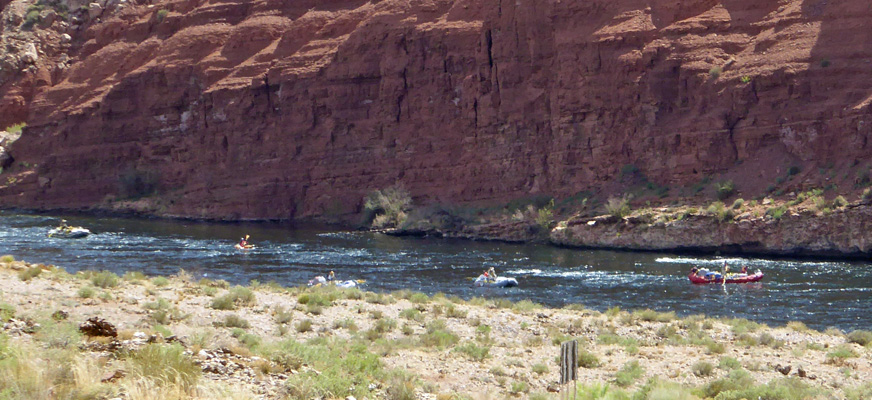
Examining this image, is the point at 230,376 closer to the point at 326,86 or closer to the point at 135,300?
the point at 135,300

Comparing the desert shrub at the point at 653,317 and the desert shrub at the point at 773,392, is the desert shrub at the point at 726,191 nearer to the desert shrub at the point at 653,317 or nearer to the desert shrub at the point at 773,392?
the desert shrub at the point at 653,317

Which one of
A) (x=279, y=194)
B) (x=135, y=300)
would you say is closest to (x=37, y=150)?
(x=279, y=194)

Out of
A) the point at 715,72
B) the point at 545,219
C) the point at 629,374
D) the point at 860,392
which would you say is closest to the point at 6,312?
the point at 629,374

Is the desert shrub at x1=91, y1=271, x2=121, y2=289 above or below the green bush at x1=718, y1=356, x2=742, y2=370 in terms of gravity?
above

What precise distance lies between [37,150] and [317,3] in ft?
91.0

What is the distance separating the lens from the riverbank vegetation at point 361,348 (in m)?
11.4

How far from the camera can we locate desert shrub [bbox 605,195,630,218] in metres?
49.9

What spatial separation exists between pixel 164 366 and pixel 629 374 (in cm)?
860

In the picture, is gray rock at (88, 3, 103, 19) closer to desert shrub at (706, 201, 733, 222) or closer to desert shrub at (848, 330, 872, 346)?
desert shrub at (706, 201, 733, 222)

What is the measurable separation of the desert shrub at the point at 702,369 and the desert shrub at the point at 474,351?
3953mm

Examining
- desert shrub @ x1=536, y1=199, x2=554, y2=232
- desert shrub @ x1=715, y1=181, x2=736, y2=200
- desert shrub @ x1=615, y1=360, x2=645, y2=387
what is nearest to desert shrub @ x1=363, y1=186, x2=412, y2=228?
desert shrub @ x1=536, y1=199, x2=554, y2=232

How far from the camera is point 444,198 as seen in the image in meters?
62.1

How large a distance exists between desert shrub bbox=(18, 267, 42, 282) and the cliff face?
37.6 meters

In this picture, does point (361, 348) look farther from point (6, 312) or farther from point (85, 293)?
point (85, 293)
